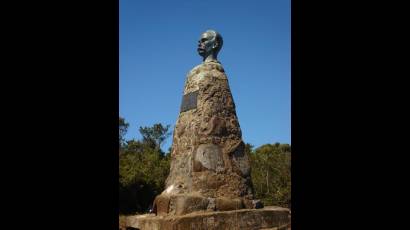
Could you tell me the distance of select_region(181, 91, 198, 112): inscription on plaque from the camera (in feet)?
23.4

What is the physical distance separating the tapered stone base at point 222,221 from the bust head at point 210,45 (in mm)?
2515

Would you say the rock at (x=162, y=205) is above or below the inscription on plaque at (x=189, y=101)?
below

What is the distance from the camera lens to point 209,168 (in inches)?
262

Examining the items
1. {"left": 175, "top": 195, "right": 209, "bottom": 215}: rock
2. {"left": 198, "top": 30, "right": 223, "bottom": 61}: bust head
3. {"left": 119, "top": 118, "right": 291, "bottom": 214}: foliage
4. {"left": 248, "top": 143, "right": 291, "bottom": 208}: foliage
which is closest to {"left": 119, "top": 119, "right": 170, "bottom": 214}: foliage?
{"left": 119, "top": 118, "right": 291, "bottom": 214}: foliage

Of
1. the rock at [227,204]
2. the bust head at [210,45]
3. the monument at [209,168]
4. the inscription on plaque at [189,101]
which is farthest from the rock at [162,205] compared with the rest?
the bust head at [210,45]

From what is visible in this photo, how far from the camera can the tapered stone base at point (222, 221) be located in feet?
19.5

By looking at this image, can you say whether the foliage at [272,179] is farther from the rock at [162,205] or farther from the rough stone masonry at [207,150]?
the rock at [162,205]

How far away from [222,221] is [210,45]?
2.78 metres

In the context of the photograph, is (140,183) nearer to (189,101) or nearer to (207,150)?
(189,101)
